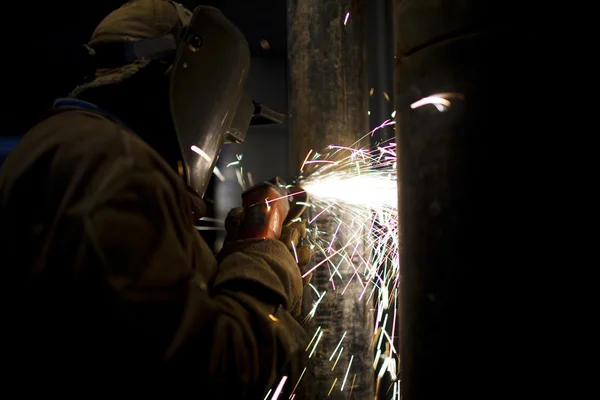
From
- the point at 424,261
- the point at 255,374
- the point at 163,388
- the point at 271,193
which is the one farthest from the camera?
the point at 271,193

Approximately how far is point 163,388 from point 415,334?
18.7 inches

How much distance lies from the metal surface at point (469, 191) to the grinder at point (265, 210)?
29.6 inches

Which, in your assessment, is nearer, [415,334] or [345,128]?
[415,334]

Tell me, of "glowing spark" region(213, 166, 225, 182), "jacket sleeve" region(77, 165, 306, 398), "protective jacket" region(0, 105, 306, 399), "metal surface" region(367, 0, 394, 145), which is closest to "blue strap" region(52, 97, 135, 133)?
"protective jacket" region(0, 105, 306, 399)

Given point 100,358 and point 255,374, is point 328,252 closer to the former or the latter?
point 255,374

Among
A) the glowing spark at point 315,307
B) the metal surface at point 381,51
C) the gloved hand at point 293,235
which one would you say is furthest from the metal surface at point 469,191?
the metal surface at point 381,51

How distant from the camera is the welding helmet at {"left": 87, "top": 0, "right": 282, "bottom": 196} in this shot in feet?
4.15

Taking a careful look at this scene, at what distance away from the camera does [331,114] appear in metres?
1.86

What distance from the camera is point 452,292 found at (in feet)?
2.27

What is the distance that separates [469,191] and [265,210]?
2.95 ft

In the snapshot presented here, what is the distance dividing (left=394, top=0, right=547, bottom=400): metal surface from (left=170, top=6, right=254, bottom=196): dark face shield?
751 mm

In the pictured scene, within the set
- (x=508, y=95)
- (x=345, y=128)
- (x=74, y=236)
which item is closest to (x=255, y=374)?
(x=74, y=236)

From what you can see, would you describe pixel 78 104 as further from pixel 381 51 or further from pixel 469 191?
pixel 381 51

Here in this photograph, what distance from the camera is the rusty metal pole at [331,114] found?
1867 millimetres
